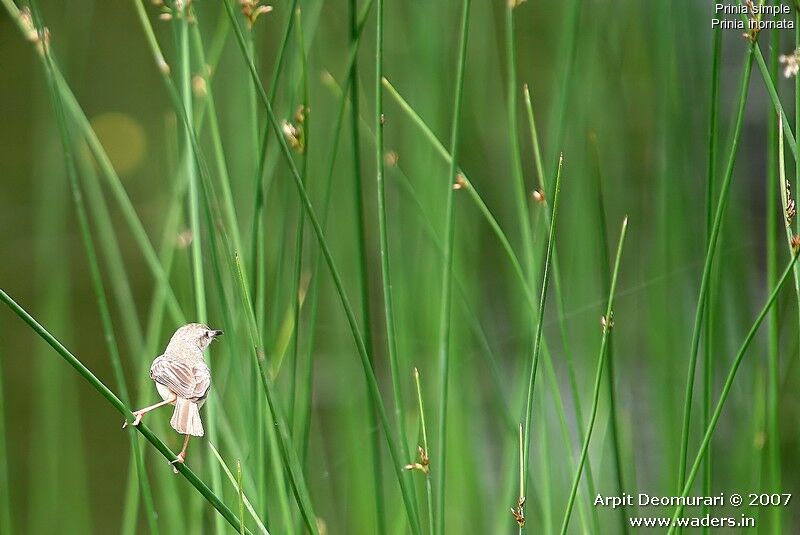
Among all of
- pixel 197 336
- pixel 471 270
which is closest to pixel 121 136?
pixel 471 270

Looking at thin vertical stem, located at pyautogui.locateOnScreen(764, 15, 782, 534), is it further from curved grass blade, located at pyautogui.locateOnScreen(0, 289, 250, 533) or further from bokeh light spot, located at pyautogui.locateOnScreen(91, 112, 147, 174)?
bokeh light spot, located at pyautogui.locateOnScreen(91, 112, 147, 174)

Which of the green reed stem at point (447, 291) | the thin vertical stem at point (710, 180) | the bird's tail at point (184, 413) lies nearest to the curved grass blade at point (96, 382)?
the bird's tail at point (184, 413)

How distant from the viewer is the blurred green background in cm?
64

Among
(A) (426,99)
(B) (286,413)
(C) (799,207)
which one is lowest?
(B) (286,413)

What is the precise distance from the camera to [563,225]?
0.86 m

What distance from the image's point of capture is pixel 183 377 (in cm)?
41

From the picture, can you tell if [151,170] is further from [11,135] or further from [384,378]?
[384,378]

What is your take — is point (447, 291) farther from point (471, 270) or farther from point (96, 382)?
point (471, 270)

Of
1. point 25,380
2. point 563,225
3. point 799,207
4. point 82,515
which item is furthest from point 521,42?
point 25,380

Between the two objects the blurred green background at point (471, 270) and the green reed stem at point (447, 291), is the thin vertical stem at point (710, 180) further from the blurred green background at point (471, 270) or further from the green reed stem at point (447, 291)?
the green reed stem at point (447, 291)

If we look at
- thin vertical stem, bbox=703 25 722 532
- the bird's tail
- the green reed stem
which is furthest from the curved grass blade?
thin vertical stem, bbox=703 25 722 532

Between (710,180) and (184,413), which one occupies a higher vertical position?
(710,180)

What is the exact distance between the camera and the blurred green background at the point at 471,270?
0.64 meters

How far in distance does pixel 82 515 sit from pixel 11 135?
629 mm
